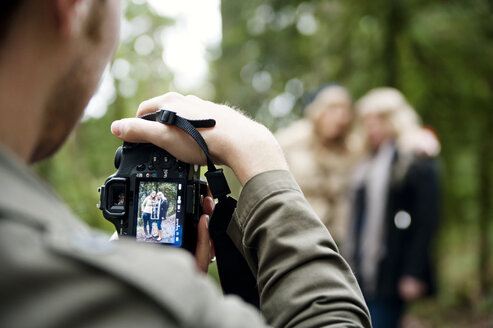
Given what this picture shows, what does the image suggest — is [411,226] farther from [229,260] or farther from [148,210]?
[148,210]

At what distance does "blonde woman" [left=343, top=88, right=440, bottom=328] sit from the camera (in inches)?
150

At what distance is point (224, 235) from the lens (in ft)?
4.20

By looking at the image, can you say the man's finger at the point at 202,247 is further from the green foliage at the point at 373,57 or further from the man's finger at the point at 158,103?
the green foliage at the point at 373,57

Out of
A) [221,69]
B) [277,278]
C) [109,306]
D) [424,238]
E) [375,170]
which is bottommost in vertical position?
[424,238]

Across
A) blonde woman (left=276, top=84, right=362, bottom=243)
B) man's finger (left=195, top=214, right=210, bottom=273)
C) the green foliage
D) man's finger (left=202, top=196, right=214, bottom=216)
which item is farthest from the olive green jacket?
the green foliage

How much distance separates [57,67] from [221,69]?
608 cm

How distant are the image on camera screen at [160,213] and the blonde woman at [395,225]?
279 cm

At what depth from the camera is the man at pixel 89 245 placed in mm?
569

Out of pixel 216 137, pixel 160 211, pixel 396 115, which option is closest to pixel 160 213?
pixel 160 211

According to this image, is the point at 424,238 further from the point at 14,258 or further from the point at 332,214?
the point at 14,258

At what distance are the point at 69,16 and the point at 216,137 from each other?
→ 0.54m

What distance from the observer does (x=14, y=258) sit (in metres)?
0.56

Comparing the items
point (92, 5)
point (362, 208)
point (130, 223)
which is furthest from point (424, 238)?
point (92, 5)

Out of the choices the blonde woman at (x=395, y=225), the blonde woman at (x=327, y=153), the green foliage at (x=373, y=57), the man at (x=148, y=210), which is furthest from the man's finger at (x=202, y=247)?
the green foliage at (x=373, y=57)
